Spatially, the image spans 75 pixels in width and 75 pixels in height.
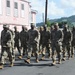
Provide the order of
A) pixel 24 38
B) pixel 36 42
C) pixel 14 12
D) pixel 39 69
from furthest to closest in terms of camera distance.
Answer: pixel 14 12 → pixel 24 38 → pixel 36 42 → pixel 39 69

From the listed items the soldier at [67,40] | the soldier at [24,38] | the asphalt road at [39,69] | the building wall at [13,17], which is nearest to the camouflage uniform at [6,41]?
the asphalt road at [39,69]

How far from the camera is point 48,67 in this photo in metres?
14.6

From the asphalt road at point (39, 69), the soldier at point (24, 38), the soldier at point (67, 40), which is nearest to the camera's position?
the asphalt road at point (39, 69)

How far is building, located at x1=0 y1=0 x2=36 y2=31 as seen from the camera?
3775 cm

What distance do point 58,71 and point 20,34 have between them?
640 cm

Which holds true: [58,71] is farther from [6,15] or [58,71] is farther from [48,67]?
[6,15]

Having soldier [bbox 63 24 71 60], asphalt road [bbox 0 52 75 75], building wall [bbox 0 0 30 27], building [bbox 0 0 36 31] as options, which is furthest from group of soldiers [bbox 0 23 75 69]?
building wall [bbox 0 0 30 27]

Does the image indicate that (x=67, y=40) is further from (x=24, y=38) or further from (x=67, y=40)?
(x=24, y=38)

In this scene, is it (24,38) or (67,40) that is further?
(24,38)

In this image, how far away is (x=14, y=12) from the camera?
135 feet

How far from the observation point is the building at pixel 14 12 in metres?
37.8

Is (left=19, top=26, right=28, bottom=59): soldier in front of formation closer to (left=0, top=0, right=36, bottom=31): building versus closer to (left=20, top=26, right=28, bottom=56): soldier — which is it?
(left=20, top=26, right=28, bottom=56): soldier

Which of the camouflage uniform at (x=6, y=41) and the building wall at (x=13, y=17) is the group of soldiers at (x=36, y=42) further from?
the building wall at (x=13, y=17)

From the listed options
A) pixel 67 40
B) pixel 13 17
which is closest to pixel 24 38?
pixel 67 40
